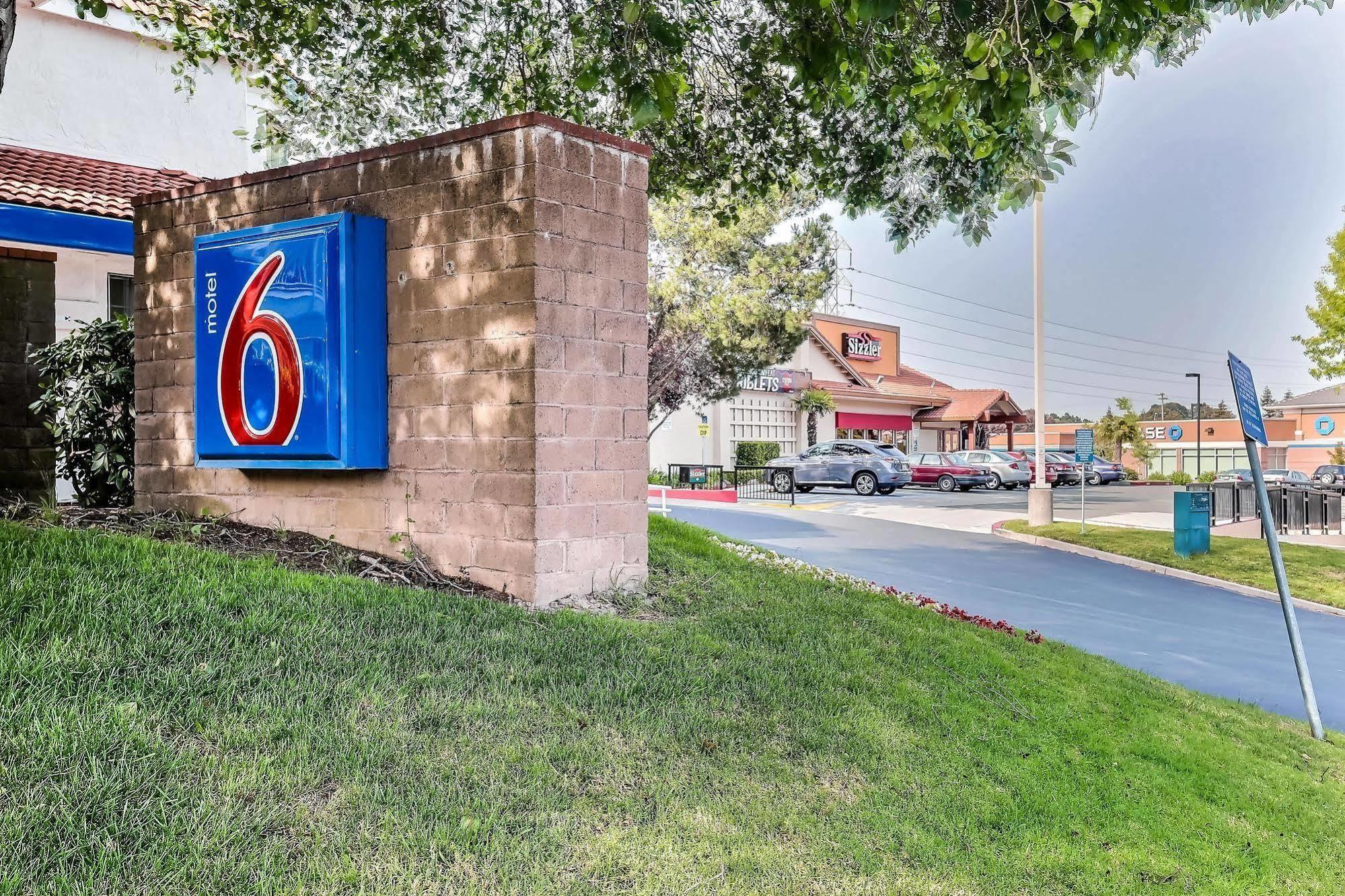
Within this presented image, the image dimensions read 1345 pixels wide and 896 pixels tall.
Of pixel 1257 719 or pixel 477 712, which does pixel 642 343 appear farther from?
pixel 1257 719

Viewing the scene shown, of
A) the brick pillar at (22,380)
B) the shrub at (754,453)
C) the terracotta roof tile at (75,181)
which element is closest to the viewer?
the brick pillar at (22,380)

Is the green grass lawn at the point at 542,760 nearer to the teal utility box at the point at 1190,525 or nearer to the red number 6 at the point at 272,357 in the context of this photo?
the red number 6 at the point at 272,357

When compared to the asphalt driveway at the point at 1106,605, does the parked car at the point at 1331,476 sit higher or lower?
higher

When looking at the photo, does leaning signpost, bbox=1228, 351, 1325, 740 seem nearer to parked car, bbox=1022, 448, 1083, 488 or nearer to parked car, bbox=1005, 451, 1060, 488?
parked car, bbox=1005, 451, 1060, 488

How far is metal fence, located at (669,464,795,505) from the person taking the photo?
29.6 metres

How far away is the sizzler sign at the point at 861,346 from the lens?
4562 centimetres

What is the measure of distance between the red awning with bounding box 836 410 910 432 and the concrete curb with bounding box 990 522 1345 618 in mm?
21307

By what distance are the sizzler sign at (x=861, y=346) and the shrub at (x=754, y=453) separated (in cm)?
953

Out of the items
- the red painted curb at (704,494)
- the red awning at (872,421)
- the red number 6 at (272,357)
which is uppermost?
the red awning at (872,421)

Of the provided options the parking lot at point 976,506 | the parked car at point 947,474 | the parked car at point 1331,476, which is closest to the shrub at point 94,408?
the parking lot at point 976,506

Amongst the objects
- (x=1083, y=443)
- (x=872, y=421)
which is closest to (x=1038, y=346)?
(x=1083, y=443)

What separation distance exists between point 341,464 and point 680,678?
111 inches

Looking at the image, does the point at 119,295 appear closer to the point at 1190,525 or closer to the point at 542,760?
the point at 542,760

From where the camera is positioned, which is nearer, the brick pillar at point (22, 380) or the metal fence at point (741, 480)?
the brick pillar at point (22, 380)
